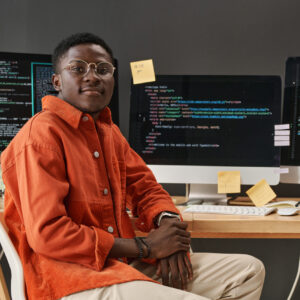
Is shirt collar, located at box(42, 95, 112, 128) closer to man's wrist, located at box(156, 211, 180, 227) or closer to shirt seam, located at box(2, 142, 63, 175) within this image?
shirt seam, located at box(2, 142, 63, 175)

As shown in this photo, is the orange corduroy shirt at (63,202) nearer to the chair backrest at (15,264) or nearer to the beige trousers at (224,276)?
the chair backrest at (15,264)

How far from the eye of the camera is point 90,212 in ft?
3.54

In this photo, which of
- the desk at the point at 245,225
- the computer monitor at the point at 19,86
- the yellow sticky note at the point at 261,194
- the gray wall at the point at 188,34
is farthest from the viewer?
the gray wall at the point at 188,34

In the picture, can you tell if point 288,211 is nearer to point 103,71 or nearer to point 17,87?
point 103,71

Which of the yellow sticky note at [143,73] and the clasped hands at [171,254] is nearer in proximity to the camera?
the clasped hands at [171,254]

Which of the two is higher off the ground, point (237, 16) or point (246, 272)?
point (237, 16)

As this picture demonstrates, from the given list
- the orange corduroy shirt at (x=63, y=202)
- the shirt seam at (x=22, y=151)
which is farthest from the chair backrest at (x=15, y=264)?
the shirt seam at (x=22, y=151)

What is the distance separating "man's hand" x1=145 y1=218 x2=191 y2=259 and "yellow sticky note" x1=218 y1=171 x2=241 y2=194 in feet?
1.73

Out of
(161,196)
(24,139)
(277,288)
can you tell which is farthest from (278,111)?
(24,139)

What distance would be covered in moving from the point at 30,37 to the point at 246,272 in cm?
160

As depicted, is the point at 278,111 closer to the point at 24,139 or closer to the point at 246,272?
the point at 246,272

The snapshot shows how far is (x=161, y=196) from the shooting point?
4.37ft

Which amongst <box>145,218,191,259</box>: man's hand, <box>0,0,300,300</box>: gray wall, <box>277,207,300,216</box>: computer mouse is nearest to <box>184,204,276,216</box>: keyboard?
<box>277,207,300,216</box>: computer mouse

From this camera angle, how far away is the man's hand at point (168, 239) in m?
1.13
